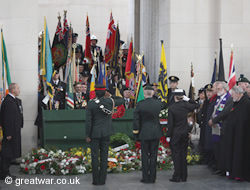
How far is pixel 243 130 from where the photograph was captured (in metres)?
11.1

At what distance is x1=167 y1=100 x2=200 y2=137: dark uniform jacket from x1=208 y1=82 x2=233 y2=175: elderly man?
2.58 feet

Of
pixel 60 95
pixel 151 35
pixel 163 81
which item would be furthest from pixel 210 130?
pixel 151 35

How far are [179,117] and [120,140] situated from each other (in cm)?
297

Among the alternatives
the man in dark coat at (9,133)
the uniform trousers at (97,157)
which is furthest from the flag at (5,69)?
the uniform trousers at (97,157)

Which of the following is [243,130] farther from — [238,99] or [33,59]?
[33,59]

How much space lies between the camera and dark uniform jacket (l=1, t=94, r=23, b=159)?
36.9 feet

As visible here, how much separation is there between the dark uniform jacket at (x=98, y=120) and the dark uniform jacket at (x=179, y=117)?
1322 mm

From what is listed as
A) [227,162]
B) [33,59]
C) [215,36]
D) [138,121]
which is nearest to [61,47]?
[33,59]

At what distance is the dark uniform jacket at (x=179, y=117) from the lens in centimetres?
1085

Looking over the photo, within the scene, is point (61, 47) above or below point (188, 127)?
above

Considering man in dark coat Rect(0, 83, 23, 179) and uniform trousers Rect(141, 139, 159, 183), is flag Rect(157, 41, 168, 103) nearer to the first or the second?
uniform trousers Rect(141, 139, 159, 183)

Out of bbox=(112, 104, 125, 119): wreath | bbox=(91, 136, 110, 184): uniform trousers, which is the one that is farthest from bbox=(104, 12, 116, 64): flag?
bbox=(91, 136, 110, 184): uniform trousers

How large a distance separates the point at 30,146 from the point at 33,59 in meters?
2.44

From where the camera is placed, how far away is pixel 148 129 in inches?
424
